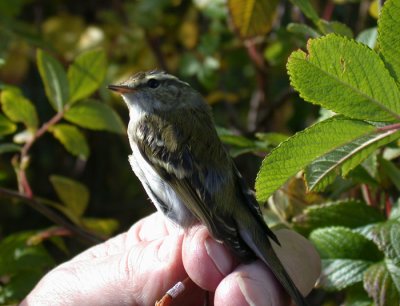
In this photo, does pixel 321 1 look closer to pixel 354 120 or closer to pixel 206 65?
pixel 206 65

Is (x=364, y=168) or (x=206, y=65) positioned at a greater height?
(x=206, y=65)

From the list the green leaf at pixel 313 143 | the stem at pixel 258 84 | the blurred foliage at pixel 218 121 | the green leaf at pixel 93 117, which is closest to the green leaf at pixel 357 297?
the blurred foliage at pixel 218 121

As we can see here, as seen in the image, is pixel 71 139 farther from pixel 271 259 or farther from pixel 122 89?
pixel 271 259

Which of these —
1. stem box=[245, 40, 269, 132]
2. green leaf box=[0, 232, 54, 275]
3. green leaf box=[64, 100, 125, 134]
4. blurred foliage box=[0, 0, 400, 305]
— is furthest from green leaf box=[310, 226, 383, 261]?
stem box=[245, 40, 269, 132]

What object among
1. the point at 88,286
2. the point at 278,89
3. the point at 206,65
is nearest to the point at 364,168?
the point at 88,286

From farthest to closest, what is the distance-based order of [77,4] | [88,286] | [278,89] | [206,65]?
[77,4]
[278,89]
[206,65]
[88,286]

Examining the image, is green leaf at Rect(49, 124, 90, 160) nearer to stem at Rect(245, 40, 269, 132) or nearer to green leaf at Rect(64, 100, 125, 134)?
green leaf at Rect(64, 100, 125, 134)
